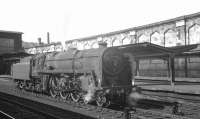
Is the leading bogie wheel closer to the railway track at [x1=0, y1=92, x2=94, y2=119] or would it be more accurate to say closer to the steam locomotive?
the steam locomotive

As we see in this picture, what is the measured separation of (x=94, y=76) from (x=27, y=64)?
25.5 feet

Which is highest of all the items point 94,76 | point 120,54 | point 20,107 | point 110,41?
point 110,41

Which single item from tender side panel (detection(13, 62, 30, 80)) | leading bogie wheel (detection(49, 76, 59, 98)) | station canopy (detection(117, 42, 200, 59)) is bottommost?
leading bogie wheel (detection(49, 76, 59, 98))

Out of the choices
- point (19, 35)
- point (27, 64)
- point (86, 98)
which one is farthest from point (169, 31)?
point (19, 35)

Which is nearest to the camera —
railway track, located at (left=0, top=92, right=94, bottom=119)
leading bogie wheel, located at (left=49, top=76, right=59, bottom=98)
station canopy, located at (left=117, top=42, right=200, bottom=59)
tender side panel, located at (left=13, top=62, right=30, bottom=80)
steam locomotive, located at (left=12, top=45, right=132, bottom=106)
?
railway track, located at (left=0, top=92, right=94, bottom=119)

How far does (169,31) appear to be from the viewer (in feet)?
86.4

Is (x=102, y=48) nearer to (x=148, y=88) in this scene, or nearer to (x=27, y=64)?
(x=148, y=88)

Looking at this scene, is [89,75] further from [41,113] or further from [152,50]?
[152,50]

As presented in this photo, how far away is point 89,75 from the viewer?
38.0ft

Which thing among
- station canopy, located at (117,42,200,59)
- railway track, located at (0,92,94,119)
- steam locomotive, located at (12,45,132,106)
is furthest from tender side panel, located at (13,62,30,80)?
station canopy, located at (117,42,200,59)

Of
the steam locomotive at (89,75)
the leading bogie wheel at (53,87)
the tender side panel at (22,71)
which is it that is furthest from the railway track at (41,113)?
the tender side panel at (22,71)

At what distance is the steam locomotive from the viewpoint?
11086mm

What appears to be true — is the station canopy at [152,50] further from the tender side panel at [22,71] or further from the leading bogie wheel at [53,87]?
the tender side panel at [22,71]

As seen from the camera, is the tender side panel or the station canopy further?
the tender side panel
